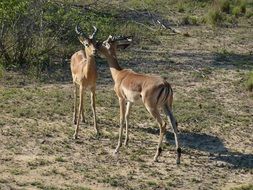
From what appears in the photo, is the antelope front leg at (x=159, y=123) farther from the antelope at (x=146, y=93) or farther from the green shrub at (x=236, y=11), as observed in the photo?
the green shrub at (x=236, y=11)

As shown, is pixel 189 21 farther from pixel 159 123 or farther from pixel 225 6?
pixel 159 123

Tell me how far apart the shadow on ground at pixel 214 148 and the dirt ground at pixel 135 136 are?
0.02 meters

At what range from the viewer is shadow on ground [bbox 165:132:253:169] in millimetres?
9453

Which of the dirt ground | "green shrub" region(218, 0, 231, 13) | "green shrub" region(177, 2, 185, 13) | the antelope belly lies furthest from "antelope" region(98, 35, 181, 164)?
"green shrub" region(218, 0, 231, 13)

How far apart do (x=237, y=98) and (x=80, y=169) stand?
16.7 feet

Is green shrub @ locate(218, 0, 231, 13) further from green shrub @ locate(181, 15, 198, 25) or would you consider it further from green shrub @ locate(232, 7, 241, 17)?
green shrub @ locate(181, 15, 198, 25)

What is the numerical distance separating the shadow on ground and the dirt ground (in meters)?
0.02

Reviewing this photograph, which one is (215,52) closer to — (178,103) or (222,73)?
(222,73)

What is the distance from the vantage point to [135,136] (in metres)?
10.4

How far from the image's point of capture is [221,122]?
1121cm

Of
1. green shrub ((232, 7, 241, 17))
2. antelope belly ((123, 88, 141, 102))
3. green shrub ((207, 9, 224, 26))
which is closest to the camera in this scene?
antelope belly ((123, 88, 141, 102))

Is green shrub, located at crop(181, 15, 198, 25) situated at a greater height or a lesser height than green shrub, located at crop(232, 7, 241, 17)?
lesser

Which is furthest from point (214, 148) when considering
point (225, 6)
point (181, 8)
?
point (225, 6)

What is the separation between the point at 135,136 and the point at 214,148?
56.4 inches
